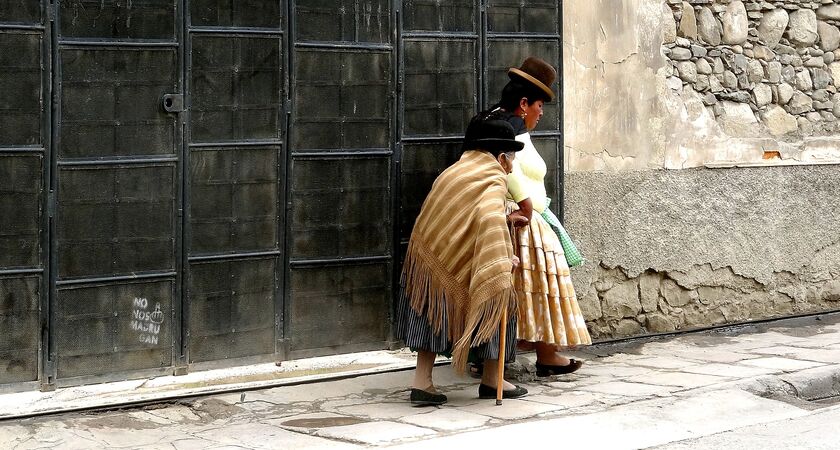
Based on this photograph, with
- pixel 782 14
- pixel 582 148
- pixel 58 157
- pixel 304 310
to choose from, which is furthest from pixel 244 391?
pixel 782 14

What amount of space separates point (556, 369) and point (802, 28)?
3633 mm

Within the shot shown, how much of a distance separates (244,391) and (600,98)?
314 cm

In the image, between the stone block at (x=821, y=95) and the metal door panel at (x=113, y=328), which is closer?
the metal door panel at (x=113, y=328)

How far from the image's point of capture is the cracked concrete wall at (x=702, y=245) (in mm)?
7988

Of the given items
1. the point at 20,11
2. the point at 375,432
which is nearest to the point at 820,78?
the point at 375,432

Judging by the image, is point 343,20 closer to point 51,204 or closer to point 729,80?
point 51,204

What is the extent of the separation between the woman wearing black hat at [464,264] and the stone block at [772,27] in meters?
3.28

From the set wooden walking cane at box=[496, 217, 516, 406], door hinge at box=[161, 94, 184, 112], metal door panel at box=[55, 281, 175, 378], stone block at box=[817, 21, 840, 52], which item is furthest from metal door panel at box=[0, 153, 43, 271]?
stone block at box=[817, 21, 840, 52]

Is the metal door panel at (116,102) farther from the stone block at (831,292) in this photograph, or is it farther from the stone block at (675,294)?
the stone block at (831,292)

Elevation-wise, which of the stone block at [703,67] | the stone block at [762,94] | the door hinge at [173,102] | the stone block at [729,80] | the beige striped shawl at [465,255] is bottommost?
the beige striped shawl at [465,255]

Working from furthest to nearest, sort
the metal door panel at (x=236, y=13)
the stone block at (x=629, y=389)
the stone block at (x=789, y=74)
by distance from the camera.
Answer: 1. the stone block at (x=789, y=74)
2. the stone block at (x=629, y=389)
3. the metal door panel at (x=236, y=13)

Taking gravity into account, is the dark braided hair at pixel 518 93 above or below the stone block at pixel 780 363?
above

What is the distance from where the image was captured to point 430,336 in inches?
249

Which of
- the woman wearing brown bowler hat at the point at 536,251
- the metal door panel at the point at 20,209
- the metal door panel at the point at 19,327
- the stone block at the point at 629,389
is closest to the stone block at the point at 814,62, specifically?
the woman wearing brown bowler hat at the point at 536,251
